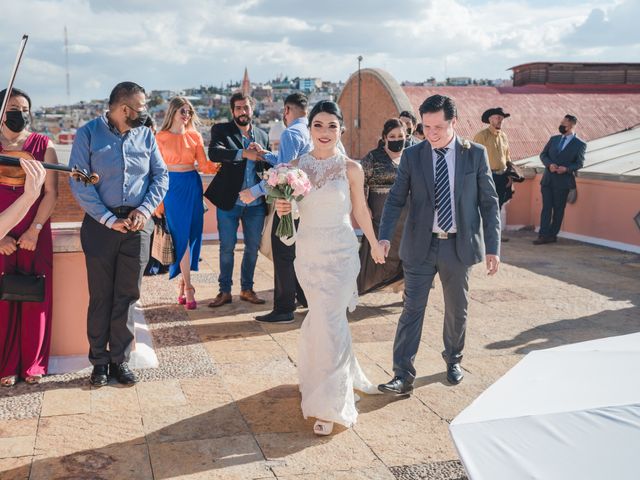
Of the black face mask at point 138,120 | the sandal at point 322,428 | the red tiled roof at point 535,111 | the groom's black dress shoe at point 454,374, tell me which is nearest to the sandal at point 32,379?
the black face mask at point 138,120

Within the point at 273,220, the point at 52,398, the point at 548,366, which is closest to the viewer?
the point at 548,366

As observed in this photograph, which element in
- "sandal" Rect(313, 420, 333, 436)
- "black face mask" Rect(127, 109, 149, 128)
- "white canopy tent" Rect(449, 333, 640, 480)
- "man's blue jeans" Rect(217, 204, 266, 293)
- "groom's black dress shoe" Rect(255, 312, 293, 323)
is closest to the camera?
"white canopy tent" Rect(449, 333, 640, 480)

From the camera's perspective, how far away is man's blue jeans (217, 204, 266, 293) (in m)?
7.80

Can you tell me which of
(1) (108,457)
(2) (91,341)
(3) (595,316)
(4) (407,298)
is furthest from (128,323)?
(3) (595,316)

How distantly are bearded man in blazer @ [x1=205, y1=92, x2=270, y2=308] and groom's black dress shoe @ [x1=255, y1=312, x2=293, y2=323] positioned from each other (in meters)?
0.70

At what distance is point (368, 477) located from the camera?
4160 mm

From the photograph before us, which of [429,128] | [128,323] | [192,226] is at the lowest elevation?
[128,323]

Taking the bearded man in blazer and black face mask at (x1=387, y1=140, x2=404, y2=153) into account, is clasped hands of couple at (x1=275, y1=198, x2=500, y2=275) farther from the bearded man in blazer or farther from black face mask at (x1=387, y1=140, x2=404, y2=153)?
the bearded man in blazer

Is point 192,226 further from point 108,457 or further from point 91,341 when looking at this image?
point 108,457

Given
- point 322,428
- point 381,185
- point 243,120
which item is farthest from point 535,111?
point 322,428

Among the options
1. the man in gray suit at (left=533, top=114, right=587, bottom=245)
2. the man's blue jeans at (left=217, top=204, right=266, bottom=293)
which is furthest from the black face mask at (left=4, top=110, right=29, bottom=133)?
the man in gray suit at (left=533, top=114, right=587, bottom=245)

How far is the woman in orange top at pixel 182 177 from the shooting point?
24.8 ft

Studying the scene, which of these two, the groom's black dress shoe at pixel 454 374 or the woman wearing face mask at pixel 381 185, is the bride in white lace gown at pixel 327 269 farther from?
the woman wearing face mask at pixel 381 185

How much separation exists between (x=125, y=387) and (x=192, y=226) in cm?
250
